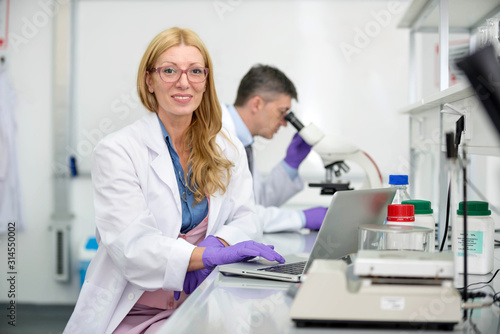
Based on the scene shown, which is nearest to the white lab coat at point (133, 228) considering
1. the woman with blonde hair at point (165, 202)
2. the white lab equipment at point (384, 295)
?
the woman with blonde hair at point (165, 202)

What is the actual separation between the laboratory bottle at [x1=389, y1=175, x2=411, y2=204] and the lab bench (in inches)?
13.4

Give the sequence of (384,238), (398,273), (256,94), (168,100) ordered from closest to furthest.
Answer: (398,273) → (384,238) → (168,100) → (256,94)

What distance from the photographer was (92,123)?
360 cm

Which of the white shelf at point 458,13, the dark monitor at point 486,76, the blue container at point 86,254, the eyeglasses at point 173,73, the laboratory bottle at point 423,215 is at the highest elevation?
the white shelf at point 458,13

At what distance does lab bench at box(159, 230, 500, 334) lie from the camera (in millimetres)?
930

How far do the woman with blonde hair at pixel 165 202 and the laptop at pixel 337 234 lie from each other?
0.06m

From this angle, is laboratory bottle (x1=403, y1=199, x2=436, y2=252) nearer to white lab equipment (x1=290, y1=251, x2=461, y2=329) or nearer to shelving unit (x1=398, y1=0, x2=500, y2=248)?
shelving unit (x1=398, y1=0, x2=500, y2=248)

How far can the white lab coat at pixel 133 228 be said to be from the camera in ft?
4.77

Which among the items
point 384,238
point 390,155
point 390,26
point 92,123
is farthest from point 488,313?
point 92,123


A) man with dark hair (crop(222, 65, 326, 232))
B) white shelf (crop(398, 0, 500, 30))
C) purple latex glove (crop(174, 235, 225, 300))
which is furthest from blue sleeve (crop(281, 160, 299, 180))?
purple latex glove (crop(174, 235, 225, 300))

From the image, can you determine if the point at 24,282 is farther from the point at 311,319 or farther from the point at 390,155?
the point at 311,319

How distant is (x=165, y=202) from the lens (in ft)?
5.34

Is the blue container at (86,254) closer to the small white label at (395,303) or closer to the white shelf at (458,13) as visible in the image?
the white shelf at (458,13)

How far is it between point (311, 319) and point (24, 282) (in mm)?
3268
